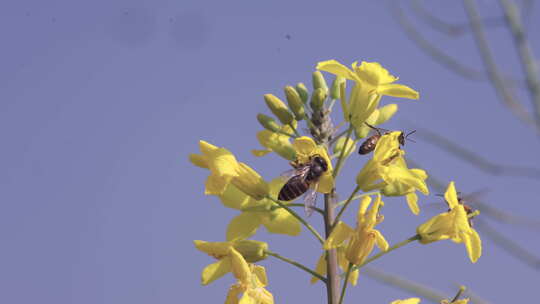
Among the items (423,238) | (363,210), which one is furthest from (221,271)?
(423,238)

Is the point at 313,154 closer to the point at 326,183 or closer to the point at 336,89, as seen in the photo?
the point at 326,183

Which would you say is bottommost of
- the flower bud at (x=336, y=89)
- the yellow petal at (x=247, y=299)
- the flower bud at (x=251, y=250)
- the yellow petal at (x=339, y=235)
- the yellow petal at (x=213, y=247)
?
the yellow petal at (x=247, y=299)

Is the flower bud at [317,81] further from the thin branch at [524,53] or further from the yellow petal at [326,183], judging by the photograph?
the thin branch at [524,53]

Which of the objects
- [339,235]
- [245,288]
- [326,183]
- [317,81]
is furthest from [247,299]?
[317,81]

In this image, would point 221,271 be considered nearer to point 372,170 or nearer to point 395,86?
point 372,170

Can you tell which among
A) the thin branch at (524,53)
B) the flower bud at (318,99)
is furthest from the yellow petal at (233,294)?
the thin branch at (524,53)

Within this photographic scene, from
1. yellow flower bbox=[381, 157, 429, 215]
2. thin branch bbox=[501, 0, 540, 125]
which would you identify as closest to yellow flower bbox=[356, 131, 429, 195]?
yellow flower bbox=[381, 157, 429, 215]

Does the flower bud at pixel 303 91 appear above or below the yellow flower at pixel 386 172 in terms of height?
above
